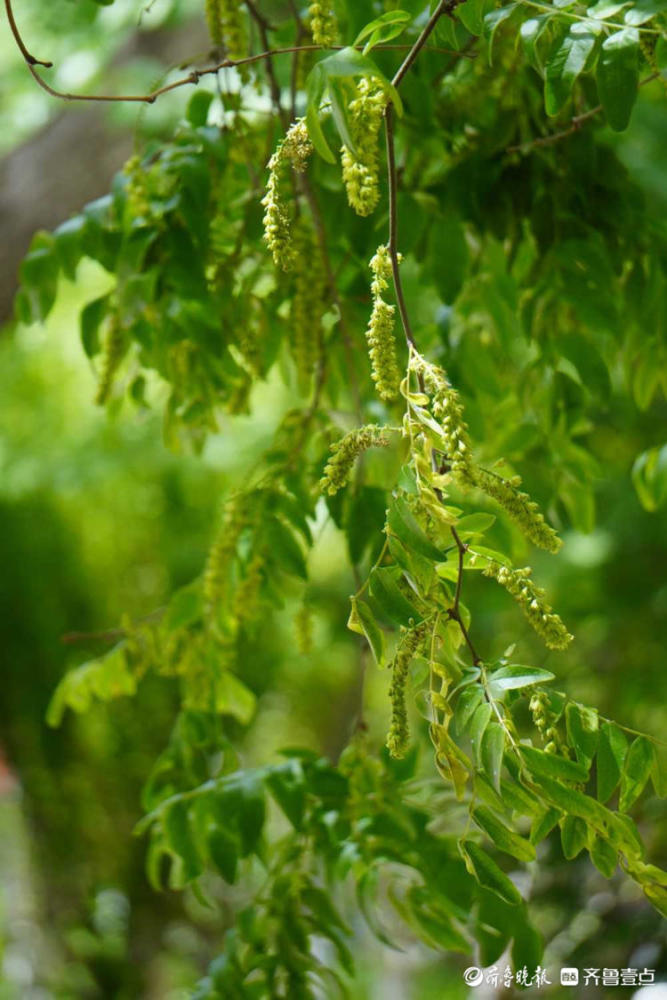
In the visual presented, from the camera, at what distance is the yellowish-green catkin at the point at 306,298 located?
34.3 inches

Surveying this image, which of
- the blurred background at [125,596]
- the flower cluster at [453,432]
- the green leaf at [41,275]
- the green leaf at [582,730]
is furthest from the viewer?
the blurred background at [125,596]

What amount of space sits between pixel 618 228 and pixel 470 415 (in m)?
0.21

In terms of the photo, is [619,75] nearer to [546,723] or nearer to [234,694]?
[546,723]

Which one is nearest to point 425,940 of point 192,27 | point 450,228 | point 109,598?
point 450,228

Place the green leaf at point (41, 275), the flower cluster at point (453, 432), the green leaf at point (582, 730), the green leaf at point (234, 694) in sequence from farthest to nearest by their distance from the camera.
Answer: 1. the green leaf at point (234, 694)
2. the green leaf at point (41, 275)
3. the green leaf at point (582, 730)
4. the flower cluster at point (453, 432)

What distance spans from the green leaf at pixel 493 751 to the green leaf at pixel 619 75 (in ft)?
1.11

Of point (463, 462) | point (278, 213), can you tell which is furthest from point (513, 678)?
point (278, 213)

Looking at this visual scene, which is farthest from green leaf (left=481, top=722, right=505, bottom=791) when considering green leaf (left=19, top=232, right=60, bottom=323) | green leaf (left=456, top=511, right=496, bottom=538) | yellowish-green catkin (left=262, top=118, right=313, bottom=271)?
green leaf (left=19, top=232, right=60, bottom=323)

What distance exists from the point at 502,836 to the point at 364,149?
371 millimetres

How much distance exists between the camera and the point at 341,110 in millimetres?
520

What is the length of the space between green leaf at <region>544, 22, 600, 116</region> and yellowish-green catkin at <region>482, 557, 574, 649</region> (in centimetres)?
27

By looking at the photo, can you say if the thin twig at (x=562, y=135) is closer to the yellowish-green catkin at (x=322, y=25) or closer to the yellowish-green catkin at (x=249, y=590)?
the yellowish-green catkin at (x=322, y=25)

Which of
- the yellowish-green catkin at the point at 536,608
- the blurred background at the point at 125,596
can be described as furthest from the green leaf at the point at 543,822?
the blurred background at the point at 125,596

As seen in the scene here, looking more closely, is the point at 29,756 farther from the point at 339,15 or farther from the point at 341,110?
the point at 341,110
